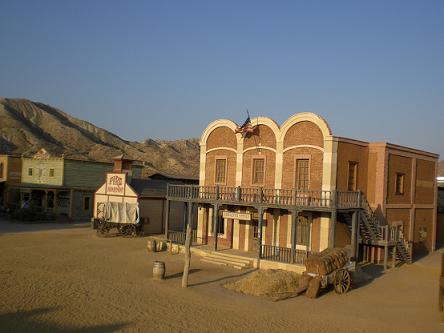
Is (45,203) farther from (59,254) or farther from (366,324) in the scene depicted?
(366,324)

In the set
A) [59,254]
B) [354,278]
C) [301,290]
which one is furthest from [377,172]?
[59,254]

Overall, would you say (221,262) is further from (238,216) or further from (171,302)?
(171,302)

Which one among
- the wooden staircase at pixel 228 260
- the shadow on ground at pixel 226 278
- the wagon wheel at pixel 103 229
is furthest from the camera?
the wagon wheel at pixel 103 229

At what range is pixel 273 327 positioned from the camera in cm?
1396

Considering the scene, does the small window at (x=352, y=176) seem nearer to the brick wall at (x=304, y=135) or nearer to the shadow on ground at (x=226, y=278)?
the brick wall at (x=304, y=135)

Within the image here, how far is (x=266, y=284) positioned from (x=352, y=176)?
9147 mm

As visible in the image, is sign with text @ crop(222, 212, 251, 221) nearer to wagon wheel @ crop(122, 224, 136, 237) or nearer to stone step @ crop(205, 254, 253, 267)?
stone step @ crop(205, 254, 253, 267)

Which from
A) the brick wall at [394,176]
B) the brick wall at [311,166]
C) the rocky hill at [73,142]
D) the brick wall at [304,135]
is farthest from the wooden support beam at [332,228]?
the rocky hill at [73,142]

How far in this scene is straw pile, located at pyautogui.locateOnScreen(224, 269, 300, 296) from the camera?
1805 cm

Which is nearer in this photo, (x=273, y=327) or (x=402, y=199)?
(x=273, y=327)

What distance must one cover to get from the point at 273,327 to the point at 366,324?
3.21 meters

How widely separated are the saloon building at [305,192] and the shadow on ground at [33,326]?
11024 millimetres

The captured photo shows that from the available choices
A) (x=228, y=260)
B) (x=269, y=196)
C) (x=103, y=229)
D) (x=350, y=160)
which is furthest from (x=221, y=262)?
(x=103, y=229)

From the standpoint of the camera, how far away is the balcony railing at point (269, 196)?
21.7 metres
